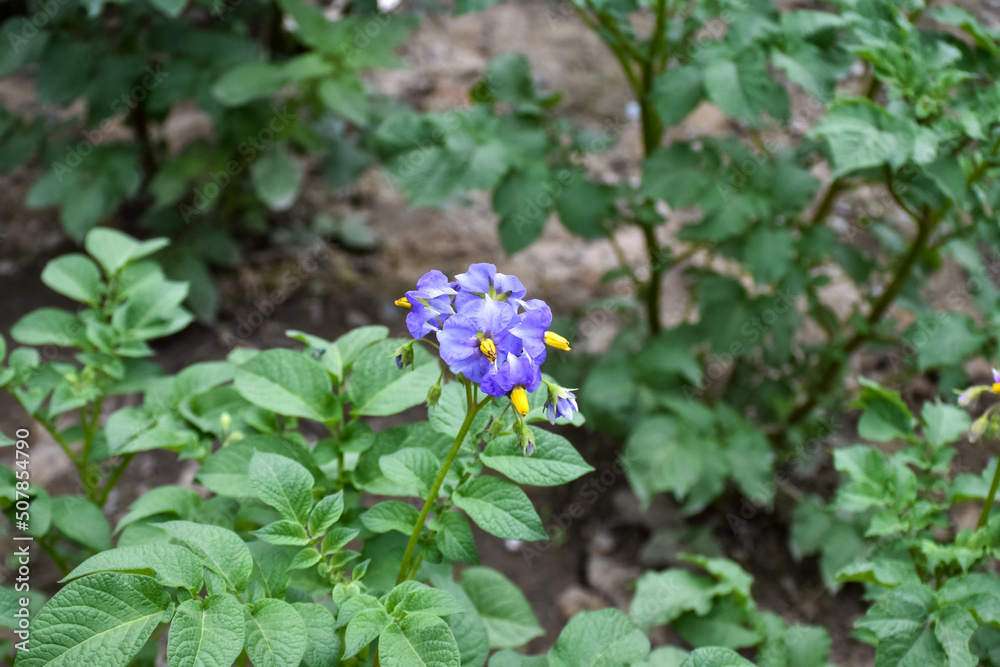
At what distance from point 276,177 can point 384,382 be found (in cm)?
180

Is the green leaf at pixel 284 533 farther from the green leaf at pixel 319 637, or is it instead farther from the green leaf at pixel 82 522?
the green leaf at pixel 82 522

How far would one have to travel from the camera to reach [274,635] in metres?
0.98

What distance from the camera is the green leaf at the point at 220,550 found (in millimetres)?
1044

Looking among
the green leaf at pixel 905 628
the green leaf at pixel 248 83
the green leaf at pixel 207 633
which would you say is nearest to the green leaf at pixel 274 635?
the green leaf at pixel 207 633

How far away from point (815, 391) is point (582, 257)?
1.22 meters

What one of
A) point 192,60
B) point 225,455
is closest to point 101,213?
point 192,60

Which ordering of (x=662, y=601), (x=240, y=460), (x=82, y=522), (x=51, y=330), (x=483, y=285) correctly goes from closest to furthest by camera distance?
(x=483, y=285) → (x=240, y=460) → (x=82, y=522) → (x=51, y=330) → (x=662, y=601)

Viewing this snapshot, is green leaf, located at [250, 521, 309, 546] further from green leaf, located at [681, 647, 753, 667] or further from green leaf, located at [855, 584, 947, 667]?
green leaf, located at [855, 584, 947, 667]

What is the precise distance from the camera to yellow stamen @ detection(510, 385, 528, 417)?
2.99 feet

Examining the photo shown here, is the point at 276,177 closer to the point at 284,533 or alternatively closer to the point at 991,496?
the point at 284,533

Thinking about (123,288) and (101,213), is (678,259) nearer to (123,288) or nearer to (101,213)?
(123,288)

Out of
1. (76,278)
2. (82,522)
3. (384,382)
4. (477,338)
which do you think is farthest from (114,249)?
(477,338)

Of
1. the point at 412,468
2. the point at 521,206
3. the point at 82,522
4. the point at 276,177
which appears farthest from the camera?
the point at 276,177

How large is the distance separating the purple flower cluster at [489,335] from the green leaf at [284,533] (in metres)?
0.36
